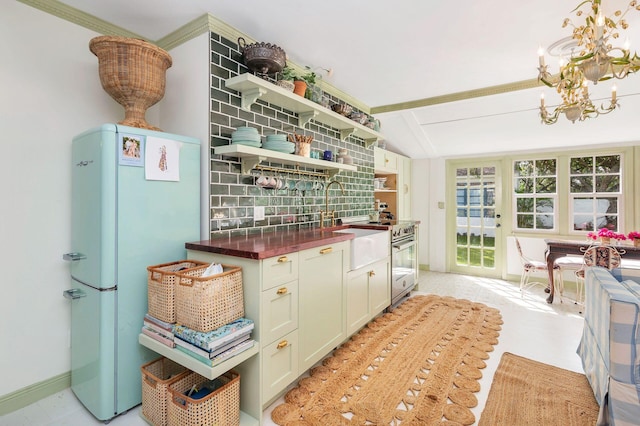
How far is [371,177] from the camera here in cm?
445

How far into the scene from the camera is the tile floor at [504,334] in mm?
1818

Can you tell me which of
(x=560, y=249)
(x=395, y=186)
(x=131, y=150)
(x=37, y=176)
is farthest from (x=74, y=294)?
(x=560, y=249)

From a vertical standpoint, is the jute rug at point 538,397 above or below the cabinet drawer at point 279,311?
below

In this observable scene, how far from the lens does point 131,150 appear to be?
1805mm

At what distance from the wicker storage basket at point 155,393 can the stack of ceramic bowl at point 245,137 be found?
4.91ft

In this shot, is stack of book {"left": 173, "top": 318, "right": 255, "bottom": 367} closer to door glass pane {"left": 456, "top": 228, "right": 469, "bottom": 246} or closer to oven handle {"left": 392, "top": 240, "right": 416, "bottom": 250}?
oven handle {"left": 392, "top": 240, "right": 416, "bottom": 250}

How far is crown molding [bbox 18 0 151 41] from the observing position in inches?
76.7

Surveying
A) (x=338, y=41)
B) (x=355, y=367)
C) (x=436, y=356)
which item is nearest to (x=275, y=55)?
(x=338, y=41)

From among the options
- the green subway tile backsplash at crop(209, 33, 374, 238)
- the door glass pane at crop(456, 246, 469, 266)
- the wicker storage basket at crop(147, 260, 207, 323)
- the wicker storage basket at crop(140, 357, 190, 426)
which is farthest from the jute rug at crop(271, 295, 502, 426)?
the door glass pane at crop(456, 246, 469, 266)

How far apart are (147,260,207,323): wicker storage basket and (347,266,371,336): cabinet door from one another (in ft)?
4.41

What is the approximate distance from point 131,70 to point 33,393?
6.70ft

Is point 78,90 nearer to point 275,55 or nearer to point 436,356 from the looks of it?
point 275,55

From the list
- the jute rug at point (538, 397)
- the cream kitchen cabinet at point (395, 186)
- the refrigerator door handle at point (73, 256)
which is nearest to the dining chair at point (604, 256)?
the jute rug at point (538, 397)

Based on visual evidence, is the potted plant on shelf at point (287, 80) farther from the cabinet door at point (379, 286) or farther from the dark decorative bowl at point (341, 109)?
the cabinet door at point (379, 286)
